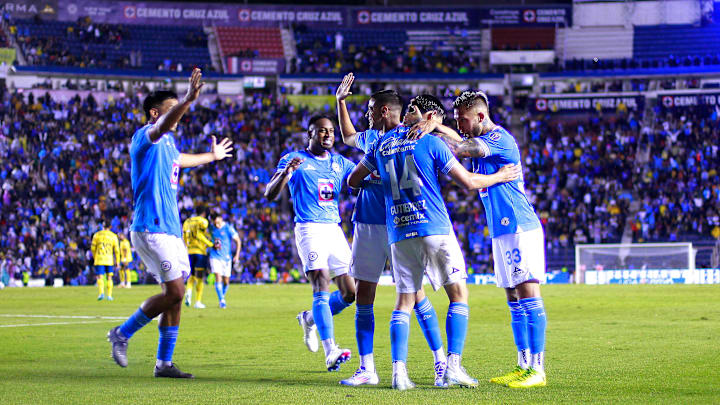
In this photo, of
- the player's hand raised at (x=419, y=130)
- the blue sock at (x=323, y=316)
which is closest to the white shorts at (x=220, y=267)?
the blue sock at (x=323, y=316)

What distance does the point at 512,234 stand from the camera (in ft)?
28.3

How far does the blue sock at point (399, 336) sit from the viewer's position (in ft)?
27.5

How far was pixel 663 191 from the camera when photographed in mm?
45594

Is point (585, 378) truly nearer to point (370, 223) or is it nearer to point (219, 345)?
point (370, 223)

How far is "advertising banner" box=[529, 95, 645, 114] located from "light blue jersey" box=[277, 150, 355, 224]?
46.2 metres

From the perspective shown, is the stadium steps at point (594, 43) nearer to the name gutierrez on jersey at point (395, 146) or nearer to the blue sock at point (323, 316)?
the blue sock at point (323, 316)

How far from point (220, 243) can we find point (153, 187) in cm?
1580

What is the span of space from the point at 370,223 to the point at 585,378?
8.72 ft

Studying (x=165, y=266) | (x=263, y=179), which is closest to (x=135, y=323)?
(x=165, y=266)

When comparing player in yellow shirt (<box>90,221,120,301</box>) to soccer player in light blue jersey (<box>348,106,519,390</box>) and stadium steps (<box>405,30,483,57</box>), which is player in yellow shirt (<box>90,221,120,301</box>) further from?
stadium steps (<box>405,30,483,57</box>)

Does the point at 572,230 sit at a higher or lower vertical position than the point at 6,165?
lower

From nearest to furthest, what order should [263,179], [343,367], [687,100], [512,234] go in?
[512,234], [343,367], [263,179], [687,100]

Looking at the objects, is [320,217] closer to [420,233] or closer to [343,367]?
[343,367]

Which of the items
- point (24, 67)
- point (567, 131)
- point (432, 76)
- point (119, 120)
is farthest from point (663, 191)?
point (24, 67)
